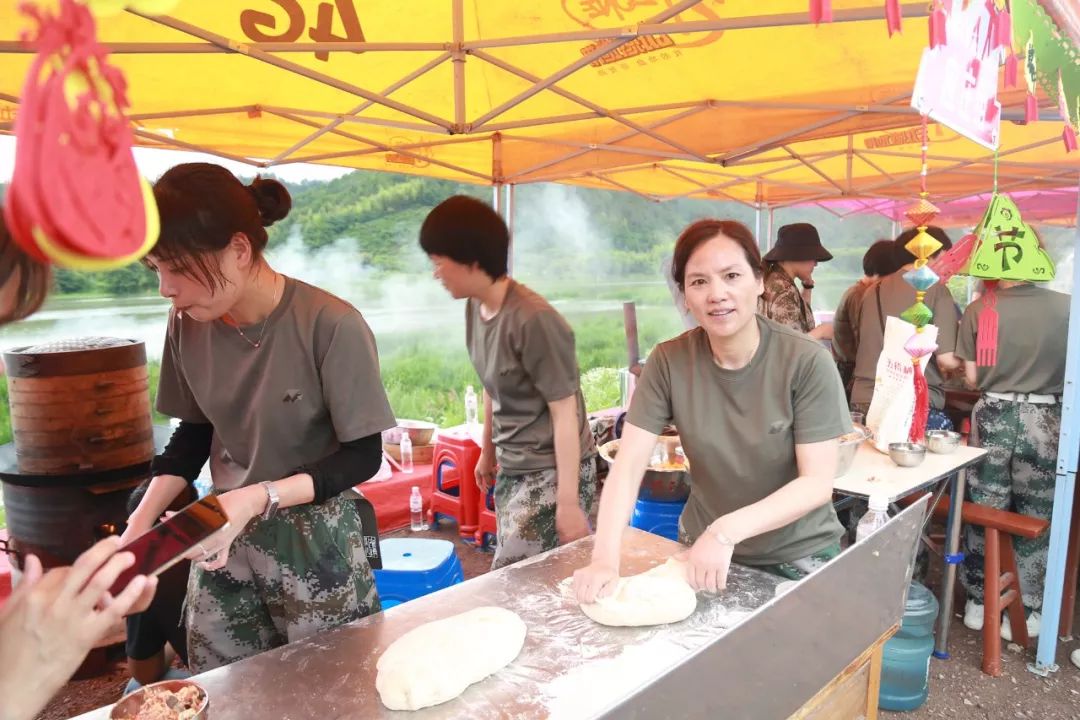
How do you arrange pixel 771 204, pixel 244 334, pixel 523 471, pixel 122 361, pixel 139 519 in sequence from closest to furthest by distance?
1. pixel 244 334
2. pixel 139 519
3. pixel 523 471
4. pixel 122 361
5. pixel 771 204

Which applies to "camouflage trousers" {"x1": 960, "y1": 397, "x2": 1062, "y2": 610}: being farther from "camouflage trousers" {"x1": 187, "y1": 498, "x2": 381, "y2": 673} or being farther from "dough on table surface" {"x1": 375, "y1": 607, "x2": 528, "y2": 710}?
"camouflage trousers" {"x1": 187, "y1": 498, "x2": 381, "y2": 673}

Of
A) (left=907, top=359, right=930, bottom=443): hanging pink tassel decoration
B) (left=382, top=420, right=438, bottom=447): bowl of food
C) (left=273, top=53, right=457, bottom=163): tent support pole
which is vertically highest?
(left=273, top=53, right=457, bottom=163): tent support pole

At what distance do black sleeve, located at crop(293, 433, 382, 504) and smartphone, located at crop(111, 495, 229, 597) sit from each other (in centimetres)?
28

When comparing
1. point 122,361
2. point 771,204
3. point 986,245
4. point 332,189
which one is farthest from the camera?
point 332,189

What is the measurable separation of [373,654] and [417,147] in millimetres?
3200

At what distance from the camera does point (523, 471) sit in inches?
92.4

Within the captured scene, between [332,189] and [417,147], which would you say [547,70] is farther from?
[332,189]

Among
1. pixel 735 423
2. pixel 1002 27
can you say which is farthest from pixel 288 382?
pixel 1002 27

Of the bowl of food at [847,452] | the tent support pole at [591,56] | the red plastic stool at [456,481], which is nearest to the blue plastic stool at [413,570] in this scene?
the red plastic stool at [456,481]

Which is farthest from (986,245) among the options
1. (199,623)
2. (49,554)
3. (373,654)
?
(49,554)

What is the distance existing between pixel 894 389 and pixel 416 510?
3135 millimetres

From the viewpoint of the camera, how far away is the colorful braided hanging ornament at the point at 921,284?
6.65 feet

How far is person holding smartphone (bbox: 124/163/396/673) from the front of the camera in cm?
147

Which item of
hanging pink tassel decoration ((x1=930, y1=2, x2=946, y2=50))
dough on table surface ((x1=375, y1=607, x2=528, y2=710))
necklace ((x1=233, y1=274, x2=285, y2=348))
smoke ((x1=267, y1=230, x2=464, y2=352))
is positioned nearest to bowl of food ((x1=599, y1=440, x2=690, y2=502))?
dough on table surface ((x1=375, y1=607, x2=528, y2=710))
